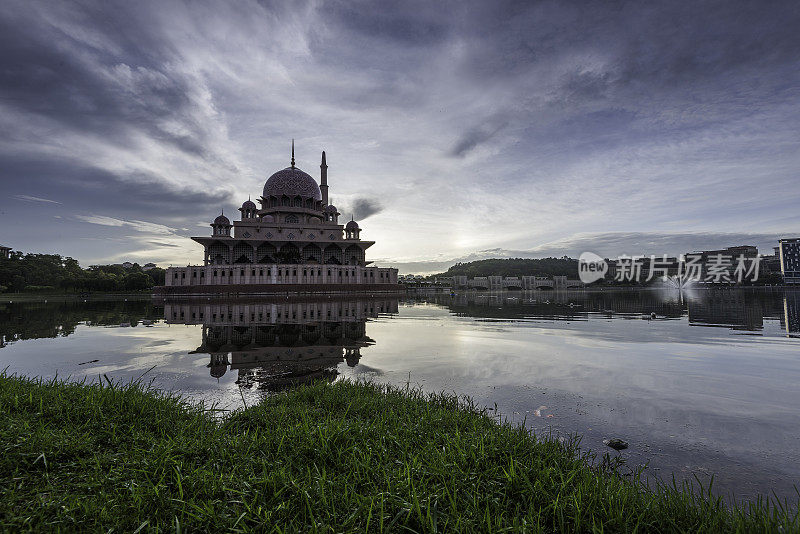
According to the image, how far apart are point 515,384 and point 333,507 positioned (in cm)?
643

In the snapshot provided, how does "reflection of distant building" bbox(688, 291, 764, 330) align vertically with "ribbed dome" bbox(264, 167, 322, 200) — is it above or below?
below

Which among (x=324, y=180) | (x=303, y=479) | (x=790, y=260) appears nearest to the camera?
(x=303, y=479)

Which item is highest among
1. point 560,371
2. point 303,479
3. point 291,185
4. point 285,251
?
point 291,185

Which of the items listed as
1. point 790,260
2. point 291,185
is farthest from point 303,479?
point 790,260

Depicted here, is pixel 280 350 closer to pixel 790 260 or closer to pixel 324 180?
pixel 324 180

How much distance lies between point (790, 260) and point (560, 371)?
220 metres

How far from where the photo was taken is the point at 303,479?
3947mm

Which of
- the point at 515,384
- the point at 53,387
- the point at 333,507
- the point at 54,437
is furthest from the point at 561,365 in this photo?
the point at 53,387

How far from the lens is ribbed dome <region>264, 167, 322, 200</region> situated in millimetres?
81375

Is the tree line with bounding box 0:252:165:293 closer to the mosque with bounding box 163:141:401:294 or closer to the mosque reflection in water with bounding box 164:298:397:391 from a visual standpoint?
the mosque with bounding box 163:141:401:294

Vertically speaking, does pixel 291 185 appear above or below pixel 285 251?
above

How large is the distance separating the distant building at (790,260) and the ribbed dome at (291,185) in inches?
7894

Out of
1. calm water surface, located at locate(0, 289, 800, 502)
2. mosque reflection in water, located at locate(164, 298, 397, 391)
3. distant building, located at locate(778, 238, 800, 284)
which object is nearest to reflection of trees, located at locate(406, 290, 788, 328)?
calm water surface, located at locate(0, 289, 800, 502)

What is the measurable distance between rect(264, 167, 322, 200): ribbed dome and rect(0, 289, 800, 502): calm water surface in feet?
216
